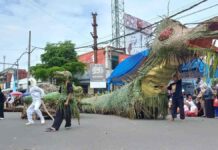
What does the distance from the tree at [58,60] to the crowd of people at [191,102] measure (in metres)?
19.3

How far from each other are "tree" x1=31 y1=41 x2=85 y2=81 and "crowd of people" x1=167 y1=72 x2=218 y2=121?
19.3m

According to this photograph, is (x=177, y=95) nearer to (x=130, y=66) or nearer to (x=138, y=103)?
(x=138, y=103)


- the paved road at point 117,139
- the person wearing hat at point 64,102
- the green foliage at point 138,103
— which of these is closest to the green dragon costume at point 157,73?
the green foliage at point 138,103

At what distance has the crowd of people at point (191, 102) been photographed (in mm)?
13727

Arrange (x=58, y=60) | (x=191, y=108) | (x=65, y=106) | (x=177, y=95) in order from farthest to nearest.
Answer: (x=58, y=60) < (x=191, y=108) < (x=177, y=95) < (x=65, y=106)

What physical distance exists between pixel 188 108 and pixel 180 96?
5.38m

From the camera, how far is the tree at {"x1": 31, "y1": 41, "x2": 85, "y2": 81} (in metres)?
37.7

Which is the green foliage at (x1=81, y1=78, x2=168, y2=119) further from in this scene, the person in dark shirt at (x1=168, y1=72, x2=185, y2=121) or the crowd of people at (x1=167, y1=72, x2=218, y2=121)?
the person in dark shirt at (x1=168, y1=72, x2=185, y2=121)

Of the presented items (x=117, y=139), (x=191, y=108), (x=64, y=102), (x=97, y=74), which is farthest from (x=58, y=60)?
(x=117, y=139)

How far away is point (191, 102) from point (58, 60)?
21841mm

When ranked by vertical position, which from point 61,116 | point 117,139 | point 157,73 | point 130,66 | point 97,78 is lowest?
point 117,139

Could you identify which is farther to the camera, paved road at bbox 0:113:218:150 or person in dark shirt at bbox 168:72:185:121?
person in dark shirt at bbox 168:72:185:121

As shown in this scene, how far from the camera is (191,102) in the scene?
18.8 m

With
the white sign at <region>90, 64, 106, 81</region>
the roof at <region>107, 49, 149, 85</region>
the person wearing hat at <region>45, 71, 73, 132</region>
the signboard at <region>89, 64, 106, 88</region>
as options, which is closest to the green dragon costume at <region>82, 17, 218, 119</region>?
the roof at <region>107, 49, 149, 85</region>
